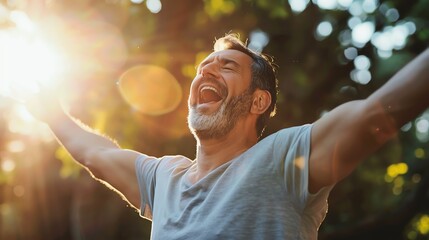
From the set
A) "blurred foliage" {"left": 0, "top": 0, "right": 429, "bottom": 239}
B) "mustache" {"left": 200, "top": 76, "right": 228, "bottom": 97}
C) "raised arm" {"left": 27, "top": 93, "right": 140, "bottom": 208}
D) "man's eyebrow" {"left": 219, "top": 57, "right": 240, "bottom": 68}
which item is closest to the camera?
"mustache" {"left": 200, "top": 76, "right": 228, "bottom": 97}

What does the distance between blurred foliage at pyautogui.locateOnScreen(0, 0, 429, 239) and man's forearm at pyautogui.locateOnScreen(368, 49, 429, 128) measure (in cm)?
475

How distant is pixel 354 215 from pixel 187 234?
19.6ft

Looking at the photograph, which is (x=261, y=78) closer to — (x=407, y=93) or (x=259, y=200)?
(x=259, y=200)

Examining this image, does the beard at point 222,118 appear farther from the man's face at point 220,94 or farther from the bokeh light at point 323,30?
the bokeh light at point 323,30

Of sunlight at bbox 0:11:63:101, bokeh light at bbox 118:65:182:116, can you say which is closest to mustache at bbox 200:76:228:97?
sunlight at bbox 0:11:63:101

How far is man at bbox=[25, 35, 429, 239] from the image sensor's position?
175 centimetres

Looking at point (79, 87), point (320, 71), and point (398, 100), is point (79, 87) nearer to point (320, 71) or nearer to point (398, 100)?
point (320, 71)

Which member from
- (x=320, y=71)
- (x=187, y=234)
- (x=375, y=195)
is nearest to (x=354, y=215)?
(x=375, y=195)

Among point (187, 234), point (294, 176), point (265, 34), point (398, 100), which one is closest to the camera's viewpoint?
point (398, 100)

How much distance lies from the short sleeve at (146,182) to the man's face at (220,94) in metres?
0.36

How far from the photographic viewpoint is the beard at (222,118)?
245 cm

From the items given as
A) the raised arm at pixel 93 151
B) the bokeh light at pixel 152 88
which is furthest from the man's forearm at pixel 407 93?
the bokeh light at pixel 152 88

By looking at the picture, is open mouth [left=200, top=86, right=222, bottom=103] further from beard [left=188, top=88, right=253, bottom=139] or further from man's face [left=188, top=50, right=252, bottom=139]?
beard [left=188, top=88, right=253, bottom=139]

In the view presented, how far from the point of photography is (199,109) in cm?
254
